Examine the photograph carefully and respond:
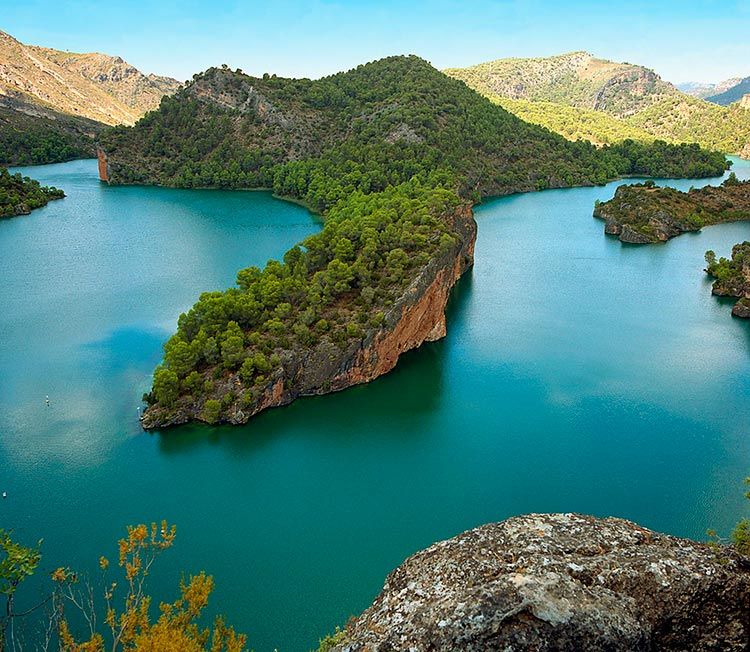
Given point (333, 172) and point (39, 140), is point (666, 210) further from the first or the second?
point (39, 140)

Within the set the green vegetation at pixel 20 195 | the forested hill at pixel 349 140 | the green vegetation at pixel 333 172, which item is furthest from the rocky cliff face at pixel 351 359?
the green vegetation at pixel 20 195

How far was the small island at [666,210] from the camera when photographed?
76.9m

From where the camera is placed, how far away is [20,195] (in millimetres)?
85750

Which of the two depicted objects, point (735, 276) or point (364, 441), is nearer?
point (364, 441)

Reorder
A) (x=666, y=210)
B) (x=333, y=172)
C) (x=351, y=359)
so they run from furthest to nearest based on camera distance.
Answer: (x=333, y=172) < (x=666, y=210) < (x=351, y=359)

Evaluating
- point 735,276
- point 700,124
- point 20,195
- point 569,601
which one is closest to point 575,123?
point 700,124

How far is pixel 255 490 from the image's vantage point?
28406 millimetres

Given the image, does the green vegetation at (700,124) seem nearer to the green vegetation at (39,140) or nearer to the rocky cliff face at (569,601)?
the green vegetation at (39,140)

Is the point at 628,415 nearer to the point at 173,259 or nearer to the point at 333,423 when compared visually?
the point at 333,423

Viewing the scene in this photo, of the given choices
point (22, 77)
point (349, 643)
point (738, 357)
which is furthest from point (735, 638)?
point (22, 77)

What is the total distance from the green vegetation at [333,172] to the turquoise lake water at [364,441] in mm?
3939

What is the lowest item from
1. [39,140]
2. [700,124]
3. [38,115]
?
[39,140]

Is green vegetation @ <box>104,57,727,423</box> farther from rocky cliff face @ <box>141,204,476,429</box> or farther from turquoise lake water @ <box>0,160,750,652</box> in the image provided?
turquoise lake water @ <box>0,160,750,652</box>

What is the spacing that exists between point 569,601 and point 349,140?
99304 mm
